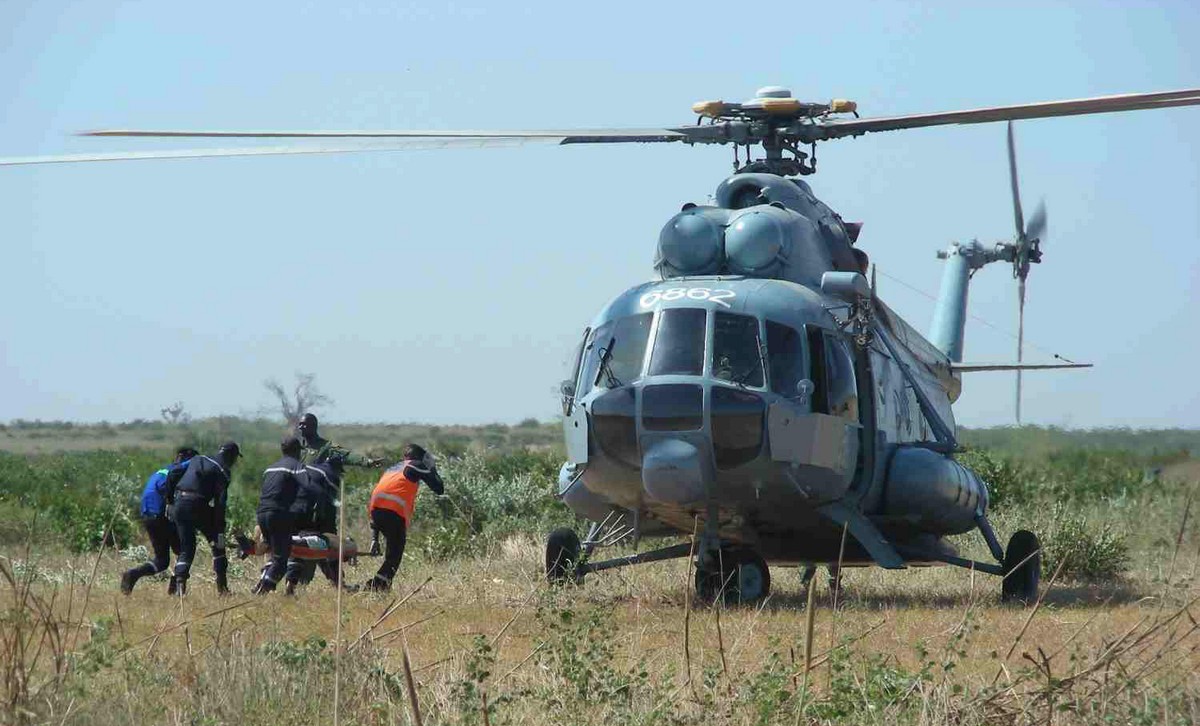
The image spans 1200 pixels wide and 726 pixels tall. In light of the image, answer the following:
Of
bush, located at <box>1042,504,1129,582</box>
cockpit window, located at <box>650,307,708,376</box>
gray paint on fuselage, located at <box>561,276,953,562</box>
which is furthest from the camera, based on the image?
bush, located at <box>1042,504,1129,582</box>

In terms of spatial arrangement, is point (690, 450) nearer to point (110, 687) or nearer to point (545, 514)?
point (110, 687)

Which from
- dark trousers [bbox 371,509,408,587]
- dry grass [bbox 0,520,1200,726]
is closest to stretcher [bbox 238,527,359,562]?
dark trousers [bbox 371,509,408,587]

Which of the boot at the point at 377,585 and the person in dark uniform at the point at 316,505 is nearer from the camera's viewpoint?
the boot at the point at 377,585

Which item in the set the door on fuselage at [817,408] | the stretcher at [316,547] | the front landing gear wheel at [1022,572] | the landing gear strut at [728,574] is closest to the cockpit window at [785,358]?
the door on fuselage at [817,408]

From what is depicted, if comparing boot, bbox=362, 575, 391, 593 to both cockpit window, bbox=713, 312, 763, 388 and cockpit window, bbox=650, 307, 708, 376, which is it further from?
cockpit window, bbox=713, 312, 763, 388

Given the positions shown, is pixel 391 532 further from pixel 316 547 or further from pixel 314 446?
pixel 314 446

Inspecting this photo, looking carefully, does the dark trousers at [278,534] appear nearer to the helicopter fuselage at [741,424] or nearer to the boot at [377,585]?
the boot at [377,585]

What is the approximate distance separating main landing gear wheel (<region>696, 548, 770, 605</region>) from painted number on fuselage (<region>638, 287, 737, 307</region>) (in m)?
1.99

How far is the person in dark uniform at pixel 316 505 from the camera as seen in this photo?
1459 centimetres

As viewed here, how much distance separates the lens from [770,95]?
45.5 ft

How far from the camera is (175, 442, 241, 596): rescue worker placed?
1452 centimetres

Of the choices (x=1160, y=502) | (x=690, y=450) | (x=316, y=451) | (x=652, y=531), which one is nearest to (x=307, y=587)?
(x=316, y=451)

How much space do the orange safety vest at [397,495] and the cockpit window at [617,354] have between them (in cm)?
313

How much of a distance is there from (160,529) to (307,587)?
1.49 metres
